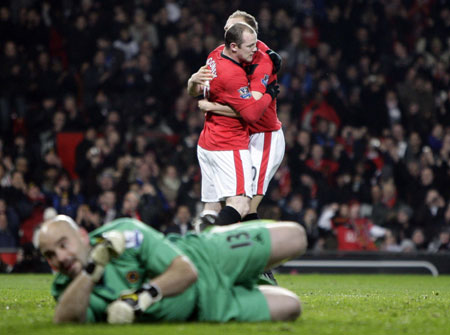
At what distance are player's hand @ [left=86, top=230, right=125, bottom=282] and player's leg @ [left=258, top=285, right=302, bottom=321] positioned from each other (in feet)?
3.57

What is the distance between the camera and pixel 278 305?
16.8 ft

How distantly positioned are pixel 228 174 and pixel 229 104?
0.67 metres

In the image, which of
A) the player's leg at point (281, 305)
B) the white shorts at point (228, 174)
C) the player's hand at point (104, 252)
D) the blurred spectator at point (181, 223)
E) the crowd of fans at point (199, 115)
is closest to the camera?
the player's hand at point (104, 252)

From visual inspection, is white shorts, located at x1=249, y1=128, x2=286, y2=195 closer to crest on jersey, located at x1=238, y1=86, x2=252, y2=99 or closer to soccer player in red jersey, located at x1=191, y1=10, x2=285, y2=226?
soccer player in red jersey, located at x1=191, y1=10, x2=285, y2=226

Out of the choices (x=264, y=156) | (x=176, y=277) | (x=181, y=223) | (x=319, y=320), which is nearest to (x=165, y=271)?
(x=176, y=277)

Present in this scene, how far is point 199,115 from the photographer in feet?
53.7

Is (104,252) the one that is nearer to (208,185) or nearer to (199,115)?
(208,185)

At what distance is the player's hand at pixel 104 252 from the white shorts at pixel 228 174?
115 inches

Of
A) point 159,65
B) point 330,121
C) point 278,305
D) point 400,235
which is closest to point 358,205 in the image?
point 400,235

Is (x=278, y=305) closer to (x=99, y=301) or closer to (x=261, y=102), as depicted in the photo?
(x=99, y=301)

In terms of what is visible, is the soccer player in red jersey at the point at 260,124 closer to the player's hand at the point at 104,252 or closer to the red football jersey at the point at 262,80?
the red football jersey at the point at 262,80

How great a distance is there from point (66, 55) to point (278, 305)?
13.1 m

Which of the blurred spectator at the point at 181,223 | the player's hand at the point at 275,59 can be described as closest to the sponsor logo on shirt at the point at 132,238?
the player's hand at the point at 275,59

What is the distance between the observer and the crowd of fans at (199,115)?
14422 millimetres
